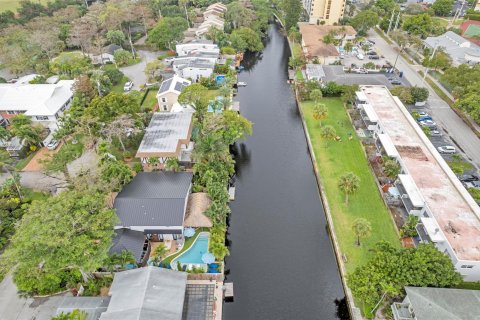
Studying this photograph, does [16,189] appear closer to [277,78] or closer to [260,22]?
[277,78]

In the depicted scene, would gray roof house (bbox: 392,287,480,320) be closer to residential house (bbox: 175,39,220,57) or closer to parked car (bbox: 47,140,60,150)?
parked car (bbox: 47,140,60,150)

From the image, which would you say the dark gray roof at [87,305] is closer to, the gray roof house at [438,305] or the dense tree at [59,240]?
the dense tree at [59,240]

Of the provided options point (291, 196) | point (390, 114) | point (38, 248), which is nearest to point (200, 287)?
point (38, 248)

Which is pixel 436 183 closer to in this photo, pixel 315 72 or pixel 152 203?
pixel 152 203

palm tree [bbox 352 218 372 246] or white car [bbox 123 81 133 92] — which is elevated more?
palm tree [bbox 352 218 372 246]

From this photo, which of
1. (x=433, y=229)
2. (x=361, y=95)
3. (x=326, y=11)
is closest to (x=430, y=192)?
(x=433, y=229)

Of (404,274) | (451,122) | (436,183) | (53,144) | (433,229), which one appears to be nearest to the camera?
(404,274)

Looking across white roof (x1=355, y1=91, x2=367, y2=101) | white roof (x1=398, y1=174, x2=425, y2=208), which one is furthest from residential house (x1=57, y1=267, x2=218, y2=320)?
white roof (x1=355, y1=91, x2=367, y2=101)
